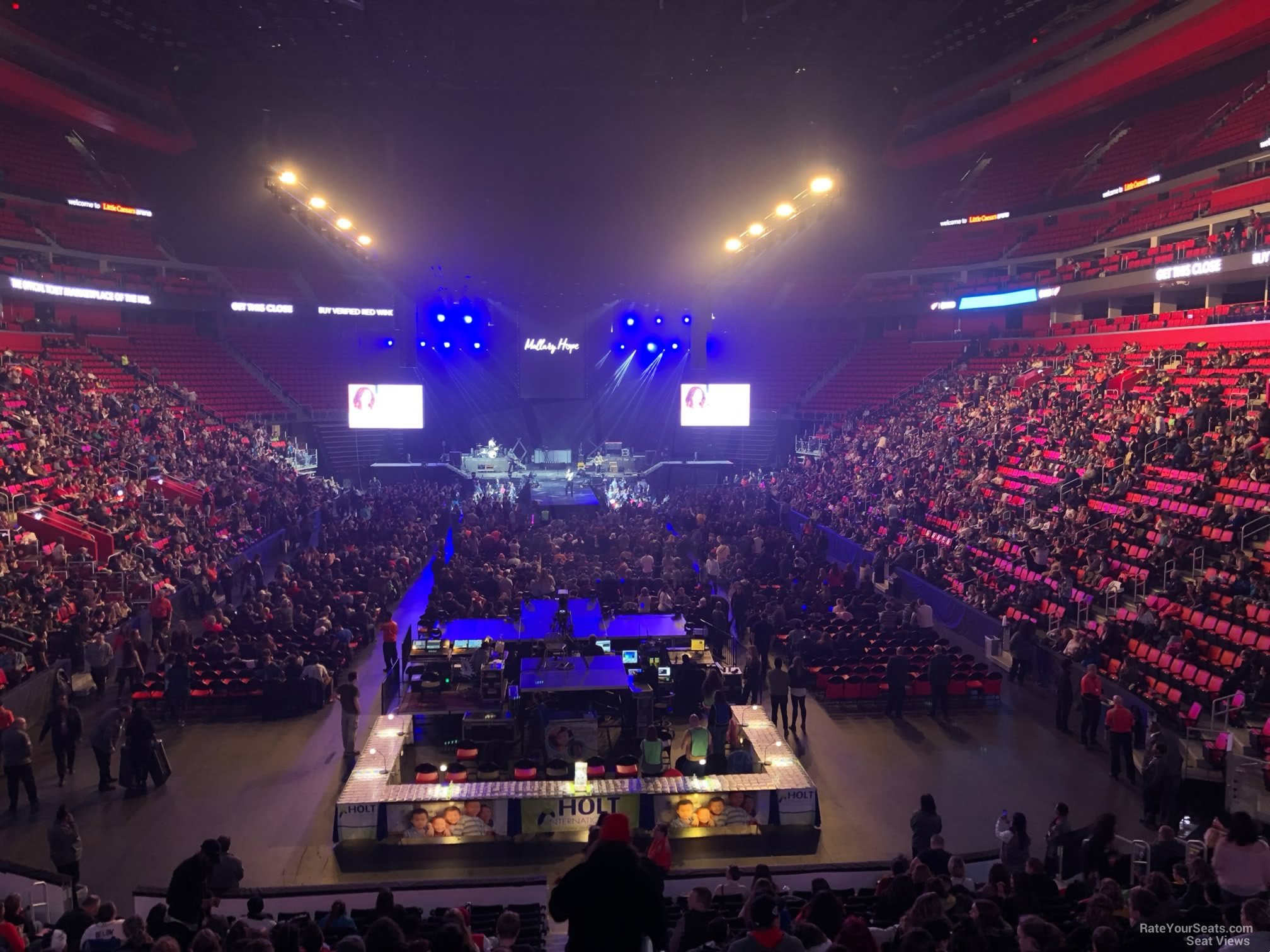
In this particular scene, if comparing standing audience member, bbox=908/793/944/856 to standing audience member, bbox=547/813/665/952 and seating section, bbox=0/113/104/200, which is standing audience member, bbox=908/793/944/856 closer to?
standing audience member, bbox=547/813/665/952

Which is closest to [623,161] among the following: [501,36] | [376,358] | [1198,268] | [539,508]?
[501,36]

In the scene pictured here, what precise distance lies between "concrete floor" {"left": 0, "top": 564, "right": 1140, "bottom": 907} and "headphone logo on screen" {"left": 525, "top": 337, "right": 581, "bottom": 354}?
24.4 meters

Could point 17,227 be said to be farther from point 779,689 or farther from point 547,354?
point 779,689

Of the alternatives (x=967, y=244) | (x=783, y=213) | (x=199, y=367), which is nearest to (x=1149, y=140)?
(x=967, y=244)

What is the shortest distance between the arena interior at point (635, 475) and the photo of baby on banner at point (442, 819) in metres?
0.05

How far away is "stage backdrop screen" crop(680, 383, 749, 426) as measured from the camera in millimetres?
38000

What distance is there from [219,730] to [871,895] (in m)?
9.92

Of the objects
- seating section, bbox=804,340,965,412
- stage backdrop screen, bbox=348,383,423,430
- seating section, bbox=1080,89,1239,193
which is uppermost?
seating section, bbox=1080,89,1239,193

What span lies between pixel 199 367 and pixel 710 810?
3208cm

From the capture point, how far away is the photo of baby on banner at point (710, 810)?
1005 centimetres

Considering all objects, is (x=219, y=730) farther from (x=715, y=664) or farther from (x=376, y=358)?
(x=376, y=358)

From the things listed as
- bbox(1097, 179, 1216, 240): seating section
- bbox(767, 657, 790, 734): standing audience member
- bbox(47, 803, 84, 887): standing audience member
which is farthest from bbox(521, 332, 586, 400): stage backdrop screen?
bbox(47, 803, 84, 887): standing audience member

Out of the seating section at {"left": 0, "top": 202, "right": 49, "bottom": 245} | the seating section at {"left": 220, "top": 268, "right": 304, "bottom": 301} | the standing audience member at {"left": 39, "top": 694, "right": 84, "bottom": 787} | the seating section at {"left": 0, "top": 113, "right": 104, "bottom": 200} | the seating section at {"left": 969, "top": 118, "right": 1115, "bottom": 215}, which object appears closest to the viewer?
the standing audience member at {"left": 39, "top": 694, "right": 84, "bottom": 787}

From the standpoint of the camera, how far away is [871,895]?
7.70 meters
